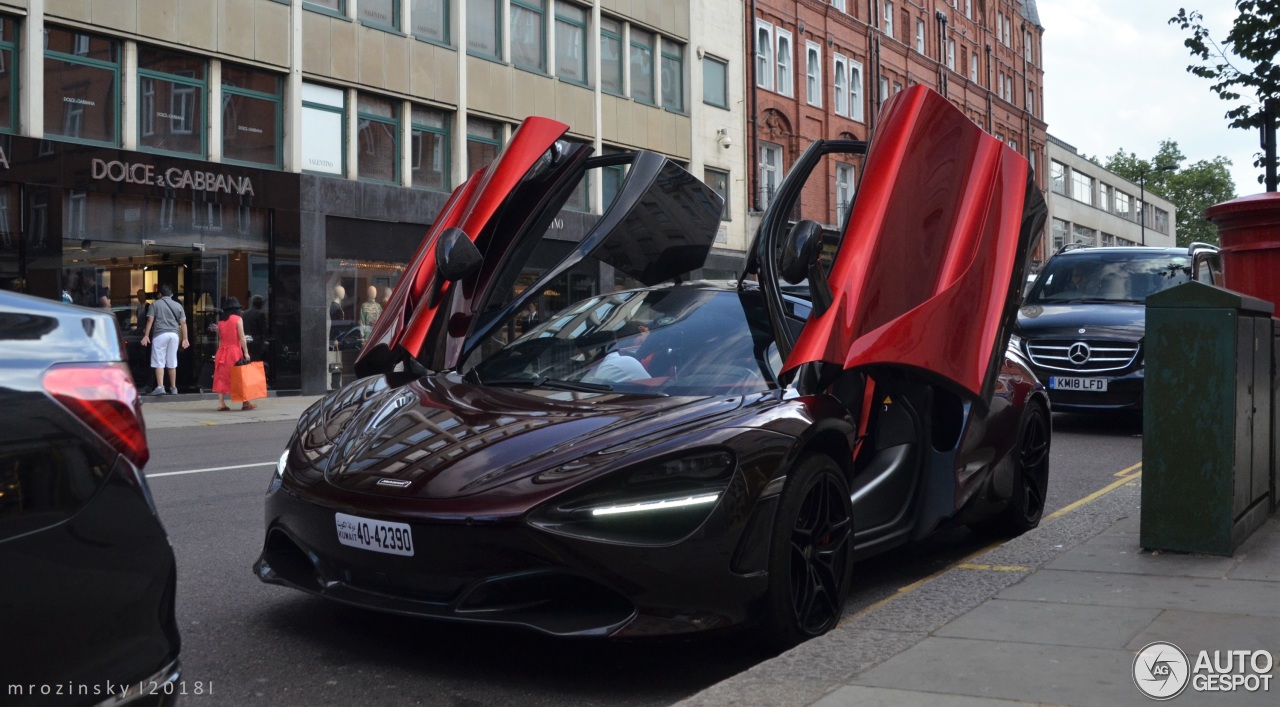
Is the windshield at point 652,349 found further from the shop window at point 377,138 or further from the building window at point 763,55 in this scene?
the building window at point 763,55

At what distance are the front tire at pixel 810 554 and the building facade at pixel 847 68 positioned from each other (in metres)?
24.5

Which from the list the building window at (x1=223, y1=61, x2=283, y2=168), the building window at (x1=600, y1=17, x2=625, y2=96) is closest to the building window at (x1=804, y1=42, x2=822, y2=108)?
the building window at (x1=600, y1=17, x2=625, y2=96)

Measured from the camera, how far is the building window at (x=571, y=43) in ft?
95.6

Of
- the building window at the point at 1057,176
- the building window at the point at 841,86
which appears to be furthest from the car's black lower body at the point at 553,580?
the building window at the point at 1057,176

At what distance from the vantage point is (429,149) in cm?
2566

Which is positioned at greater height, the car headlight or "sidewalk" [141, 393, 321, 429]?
the car headlight

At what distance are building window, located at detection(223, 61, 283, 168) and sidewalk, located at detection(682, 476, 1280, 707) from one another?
18.7 meters

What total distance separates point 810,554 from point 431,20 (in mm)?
22975

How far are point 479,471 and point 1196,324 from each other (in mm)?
3315

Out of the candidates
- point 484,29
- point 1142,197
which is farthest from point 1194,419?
point 1142,197

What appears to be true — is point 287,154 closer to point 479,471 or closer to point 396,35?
point 396,35

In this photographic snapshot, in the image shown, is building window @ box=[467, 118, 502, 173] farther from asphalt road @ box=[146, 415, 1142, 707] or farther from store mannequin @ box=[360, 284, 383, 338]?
asphalt road @ box=[146, 415, 1142, 707]

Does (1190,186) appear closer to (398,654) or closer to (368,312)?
(368,312)

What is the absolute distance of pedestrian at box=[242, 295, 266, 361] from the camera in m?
21.7
